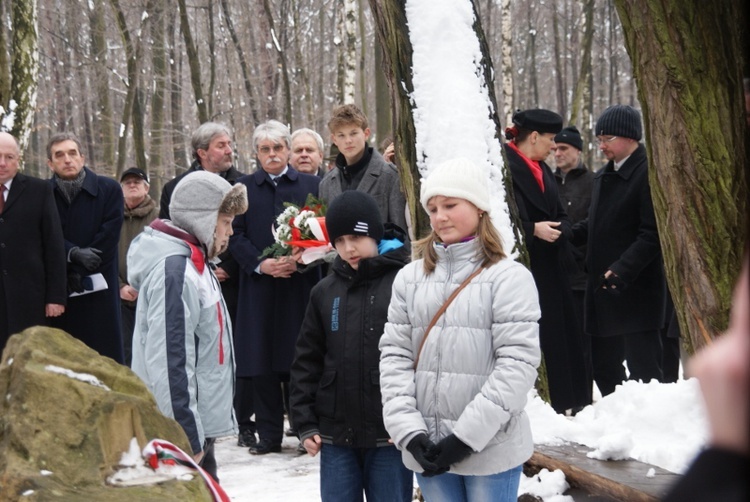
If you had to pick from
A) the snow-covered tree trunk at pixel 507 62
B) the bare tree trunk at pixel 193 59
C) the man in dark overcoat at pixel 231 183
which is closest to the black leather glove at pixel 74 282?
the man in dark overcoat at pixel 231 183

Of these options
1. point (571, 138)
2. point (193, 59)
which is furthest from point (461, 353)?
point (193, 59)

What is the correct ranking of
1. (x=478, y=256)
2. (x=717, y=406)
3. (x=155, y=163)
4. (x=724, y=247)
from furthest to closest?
(x=155, y=163) < (x=724, y=247) < (x=478, y=256) < (x=717, y=406)

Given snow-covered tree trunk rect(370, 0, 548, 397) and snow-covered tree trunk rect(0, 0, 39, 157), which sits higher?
snow-covered tree trunk rect(0, 0, 39, 157)

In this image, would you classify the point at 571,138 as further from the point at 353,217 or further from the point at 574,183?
the point at 353,217

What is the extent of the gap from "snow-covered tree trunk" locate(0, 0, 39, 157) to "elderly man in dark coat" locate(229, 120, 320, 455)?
11.8 ft

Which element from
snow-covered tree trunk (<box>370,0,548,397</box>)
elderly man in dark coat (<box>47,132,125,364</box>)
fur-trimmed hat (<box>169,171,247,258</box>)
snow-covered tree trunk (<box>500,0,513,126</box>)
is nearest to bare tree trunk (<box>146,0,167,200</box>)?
snow-covered tree trunk (<box>500,0,513,126</box>)

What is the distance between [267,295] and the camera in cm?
643

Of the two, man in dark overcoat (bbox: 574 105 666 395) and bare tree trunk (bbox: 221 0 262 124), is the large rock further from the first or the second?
bare tree trunk (bbox: 221 0 262 124)

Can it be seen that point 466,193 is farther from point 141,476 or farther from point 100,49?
point 100,49

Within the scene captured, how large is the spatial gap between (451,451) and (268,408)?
3565 mm

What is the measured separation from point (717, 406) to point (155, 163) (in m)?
23.7

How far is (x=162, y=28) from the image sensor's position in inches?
810

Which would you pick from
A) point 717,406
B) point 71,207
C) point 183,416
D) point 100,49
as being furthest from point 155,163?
point 717,406

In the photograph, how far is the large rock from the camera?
3.31 meters
